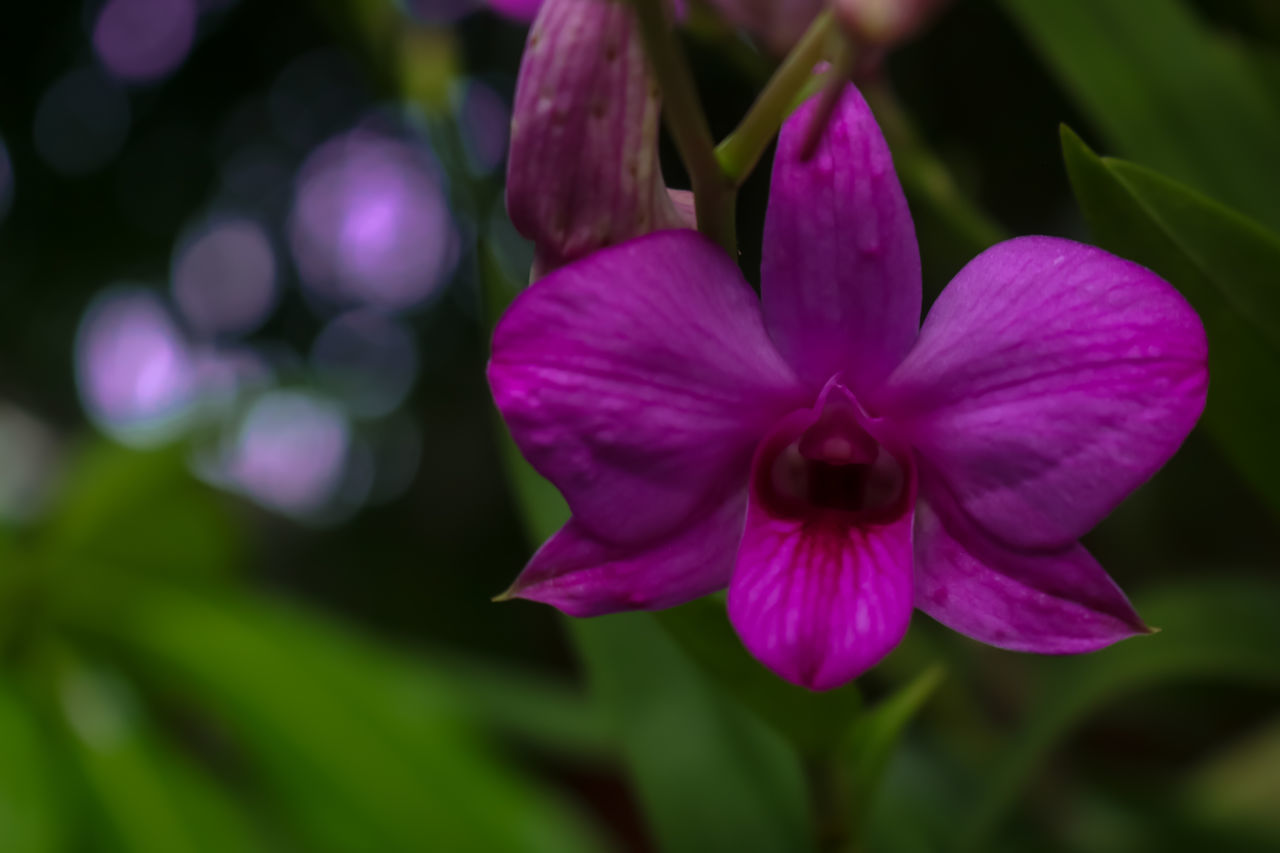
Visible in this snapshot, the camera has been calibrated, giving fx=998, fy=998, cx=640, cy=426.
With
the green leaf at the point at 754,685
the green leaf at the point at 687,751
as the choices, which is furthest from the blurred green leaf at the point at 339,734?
the green leaf at the point at 754,685

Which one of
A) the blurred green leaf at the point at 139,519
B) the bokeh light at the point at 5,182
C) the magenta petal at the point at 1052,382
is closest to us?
the magenta petal at the point at 1052,382

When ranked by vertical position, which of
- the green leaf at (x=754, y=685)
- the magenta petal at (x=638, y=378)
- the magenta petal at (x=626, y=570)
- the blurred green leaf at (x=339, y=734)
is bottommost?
the blurred green leaf at (x=339, y=734)

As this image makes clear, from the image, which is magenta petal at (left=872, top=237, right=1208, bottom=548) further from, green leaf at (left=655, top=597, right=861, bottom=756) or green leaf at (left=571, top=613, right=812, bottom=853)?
green leaf at (left=571, top=613, right=812, bottom=853)

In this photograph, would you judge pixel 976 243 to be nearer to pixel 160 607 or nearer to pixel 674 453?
pixel 674 453

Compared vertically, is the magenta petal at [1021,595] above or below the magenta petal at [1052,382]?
below

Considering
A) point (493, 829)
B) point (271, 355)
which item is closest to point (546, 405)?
point (493, 829)

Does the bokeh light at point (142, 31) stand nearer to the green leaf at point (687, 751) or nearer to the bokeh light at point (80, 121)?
the bokeh light at point (80, 121)

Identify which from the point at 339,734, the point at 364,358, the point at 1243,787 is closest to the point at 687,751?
the point at 339,734

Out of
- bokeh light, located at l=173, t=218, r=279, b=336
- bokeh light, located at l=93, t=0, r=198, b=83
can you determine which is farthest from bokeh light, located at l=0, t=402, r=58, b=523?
bokeh light, located at l=93, t=0, r=198, b=83
